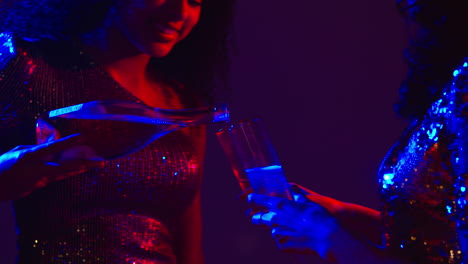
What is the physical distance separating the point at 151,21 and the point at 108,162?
0.33 meters

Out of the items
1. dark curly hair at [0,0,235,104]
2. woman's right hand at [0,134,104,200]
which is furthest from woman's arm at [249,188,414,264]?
dark curly hair at [0,0,235,104]

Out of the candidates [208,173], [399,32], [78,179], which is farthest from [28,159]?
[399,32]

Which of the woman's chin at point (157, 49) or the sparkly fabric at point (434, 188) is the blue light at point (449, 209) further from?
the woman's chin at point (157, 49)

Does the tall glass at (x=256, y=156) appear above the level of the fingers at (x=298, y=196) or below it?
above

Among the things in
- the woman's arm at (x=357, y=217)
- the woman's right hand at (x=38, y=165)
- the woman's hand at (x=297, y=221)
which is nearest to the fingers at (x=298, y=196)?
the woman's hand at (x=297, y=221)

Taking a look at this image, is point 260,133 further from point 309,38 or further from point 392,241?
point 309,38

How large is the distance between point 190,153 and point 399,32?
1.31 meters

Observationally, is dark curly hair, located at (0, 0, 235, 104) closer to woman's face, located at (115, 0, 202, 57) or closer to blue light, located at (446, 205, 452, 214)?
woman's face, located at (115, 0, 202, 57)

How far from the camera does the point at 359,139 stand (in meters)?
2.08

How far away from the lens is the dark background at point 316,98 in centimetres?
204

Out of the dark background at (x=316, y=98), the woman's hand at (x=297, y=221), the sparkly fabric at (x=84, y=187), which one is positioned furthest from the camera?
the dark background at (x=316, y=98)

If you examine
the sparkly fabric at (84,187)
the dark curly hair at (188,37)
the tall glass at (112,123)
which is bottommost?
the sparkly fabric at (84,187)

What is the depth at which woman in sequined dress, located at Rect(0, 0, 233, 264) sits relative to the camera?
0.99m

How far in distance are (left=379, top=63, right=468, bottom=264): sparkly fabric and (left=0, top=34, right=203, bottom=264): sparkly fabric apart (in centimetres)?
48
